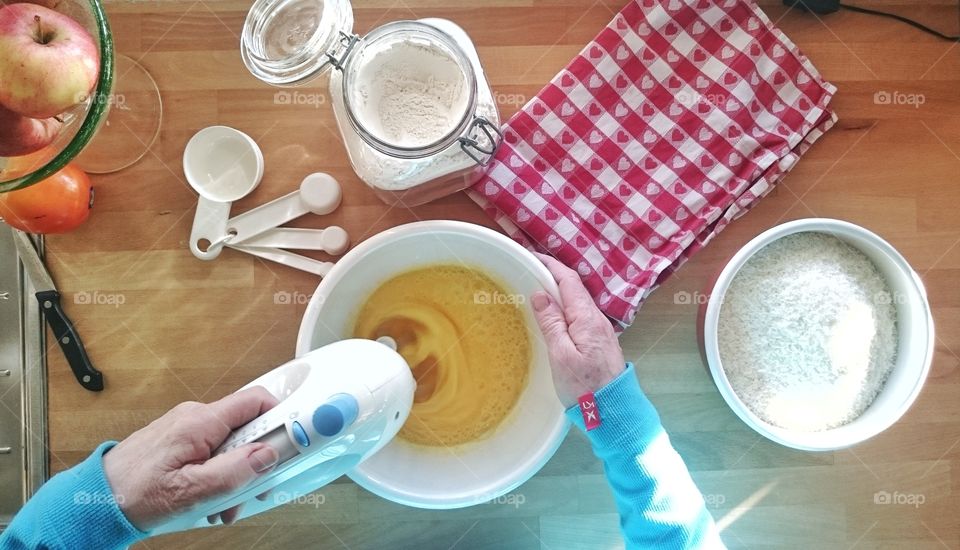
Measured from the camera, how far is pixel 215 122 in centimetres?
79

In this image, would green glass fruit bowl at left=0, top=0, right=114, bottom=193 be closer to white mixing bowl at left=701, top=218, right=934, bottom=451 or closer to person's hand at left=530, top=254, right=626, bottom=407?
person's hand at left=530, top=254, right=626, bottom=407

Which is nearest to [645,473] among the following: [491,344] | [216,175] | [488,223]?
[491,344]

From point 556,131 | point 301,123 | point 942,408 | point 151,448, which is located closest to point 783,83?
point 556,131

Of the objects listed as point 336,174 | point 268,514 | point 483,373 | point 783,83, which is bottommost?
point 268,514

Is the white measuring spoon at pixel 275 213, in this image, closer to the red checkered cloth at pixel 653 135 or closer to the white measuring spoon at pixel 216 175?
the white measuring spoon at pixel 216 175

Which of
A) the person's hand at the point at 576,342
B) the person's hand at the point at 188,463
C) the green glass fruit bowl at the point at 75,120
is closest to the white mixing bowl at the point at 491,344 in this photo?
the person's hand at the point at 576,342

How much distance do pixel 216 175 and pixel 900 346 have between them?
783 mm

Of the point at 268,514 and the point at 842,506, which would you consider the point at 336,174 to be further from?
the point at 842,506

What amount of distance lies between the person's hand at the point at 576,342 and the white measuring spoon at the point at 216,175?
1.16 ft

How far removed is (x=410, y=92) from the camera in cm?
72

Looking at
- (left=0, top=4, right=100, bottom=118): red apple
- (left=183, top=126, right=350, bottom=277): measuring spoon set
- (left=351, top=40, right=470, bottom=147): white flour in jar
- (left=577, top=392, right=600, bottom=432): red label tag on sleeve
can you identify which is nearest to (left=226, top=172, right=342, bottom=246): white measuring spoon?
(left=183, top=126, right=350, bottom=277): measuring spoon set

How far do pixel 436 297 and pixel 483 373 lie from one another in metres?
0.10

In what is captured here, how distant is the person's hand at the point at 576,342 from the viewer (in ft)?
2.26

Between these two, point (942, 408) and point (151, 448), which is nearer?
point (151, 448)
